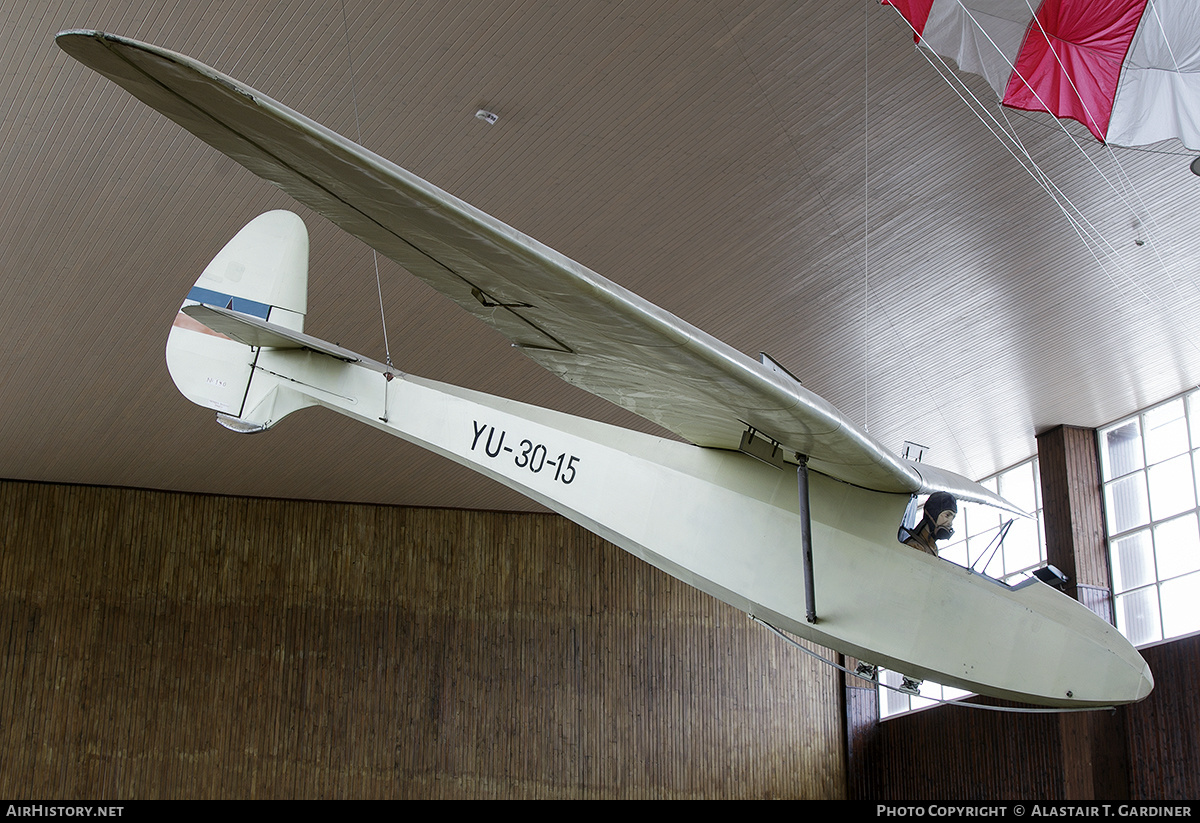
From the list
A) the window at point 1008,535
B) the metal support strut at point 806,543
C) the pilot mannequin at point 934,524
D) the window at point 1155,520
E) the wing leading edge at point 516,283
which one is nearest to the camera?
the wing leading edge at point 516,283

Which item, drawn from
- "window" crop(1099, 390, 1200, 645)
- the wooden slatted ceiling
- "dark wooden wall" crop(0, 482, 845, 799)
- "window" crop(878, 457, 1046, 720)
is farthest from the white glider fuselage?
"window" crop(878, 457, 1046, 720)

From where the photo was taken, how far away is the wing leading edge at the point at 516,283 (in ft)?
13.2

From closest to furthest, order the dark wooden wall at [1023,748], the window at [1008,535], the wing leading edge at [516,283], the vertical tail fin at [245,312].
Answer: the wing leading edge at [516,283]
the vertical tail fin at [245,312]
the dark wooden wall at [1023,748]
the window at [1008,535]

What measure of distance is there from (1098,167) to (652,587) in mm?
10635

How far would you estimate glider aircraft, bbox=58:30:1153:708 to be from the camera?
4.45m

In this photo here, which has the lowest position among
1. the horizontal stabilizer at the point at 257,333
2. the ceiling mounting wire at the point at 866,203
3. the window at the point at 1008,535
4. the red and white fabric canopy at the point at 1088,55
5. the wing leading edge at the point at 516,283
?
the wing leading edge at the point at 516,283

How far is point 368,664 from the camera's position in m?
17.7

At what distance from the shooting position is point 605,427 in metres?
7.29

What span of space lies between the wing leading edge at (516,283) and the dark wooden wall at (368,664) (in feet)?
39.7

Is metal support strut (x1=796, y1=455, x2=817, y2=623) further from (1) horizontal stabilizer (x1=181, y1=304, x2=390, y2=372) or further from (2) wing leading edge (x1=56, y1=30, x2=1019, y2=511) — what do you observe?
(1) horizontal stabilizer (x1=181, y1=304, x2=390, y2=372)

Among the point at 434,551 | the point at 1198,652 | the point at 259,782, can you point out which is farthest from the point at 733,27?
the point at 259,782

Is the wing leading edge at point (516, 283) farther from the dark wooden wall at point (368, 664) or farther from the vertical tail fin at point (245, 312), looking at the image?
the dark wooden wall at point (368, 664)

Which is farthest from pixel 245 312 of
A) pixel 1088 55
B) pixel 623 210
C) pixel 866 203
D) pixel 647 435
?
pixel 1088 55

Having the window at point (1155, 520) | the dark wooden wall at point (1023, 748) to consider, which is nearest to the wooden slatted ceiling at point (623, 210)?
the window at point (1155, 520)
